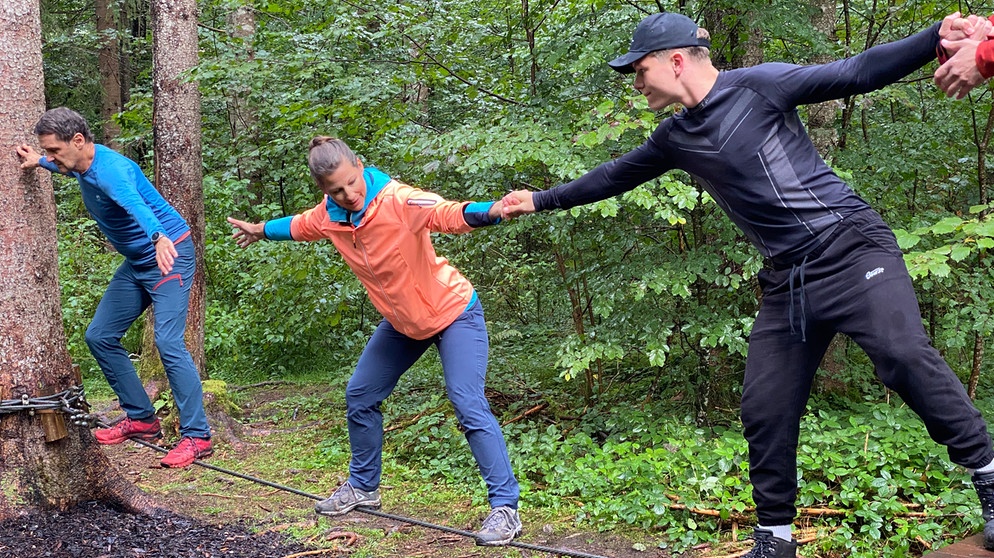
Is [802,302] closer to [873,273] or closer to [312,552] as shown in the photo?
[873,273]

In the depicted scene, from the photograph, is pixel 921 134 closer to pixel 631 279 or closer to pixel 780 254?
pixel 631 279

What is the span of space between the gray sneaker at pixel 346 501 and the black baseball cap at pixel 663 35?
282 centimetres

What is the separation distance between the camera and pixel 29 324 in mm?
4180

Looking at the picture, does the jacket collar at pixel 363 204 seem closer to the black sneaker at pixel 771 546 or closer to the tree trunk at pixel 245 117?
the black sneaker at pixel 771 546

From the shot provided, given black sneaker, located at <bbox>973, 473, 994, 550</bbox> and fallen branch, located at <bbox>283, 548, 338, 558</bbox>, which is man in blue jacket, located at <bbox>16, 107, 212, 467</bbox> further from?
black sneaker, located at <bbox>973, 473, 994, 550</bbox>

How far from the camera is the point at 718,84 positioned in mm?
3066

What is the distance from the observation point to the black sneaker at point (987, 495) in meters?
2.85

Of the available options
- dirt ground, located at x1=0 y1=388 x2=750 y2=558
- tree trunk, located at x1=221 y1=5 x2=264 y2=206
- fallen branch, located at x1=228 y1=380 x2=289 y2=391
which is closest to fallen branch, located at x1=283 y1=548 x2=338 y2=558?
dirt ground, located at x1=0 y1=388 x2=750 y2=558

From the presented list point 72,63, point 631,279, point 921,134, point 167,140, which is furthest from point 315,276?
point 72,63

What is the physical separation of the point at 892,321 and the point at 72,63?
19.2m

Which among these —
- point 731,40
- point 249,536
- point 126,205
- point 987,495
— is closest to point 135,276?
point 126,205

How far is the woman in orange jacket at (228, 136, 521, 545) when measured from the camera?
12.8 ft

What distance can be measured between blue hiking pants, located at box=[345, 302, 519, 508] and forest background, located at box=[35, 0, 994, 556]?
86 centimetres

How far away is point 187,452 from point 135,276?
1.25 metres
